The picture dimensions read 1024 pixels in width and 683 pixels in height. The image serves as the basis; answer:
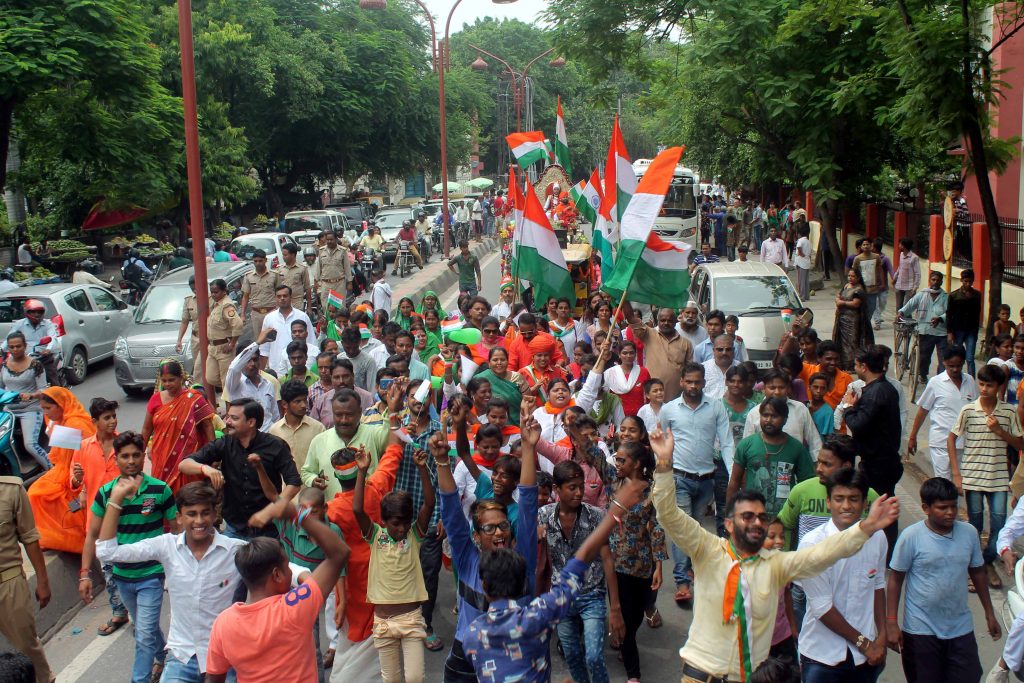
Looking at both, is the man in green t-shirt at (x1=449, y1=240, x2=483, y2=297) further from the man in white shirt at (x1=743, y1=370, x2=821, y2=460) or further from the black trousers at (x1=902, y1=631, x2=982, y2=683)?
the black trousers at (x1=902, y1=631, x2=982, y2=683)

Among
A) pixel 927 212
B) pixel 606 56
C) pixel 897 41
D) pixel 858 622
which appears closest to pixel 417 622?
pixel 858 622

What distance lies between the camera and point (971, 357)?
11.8 metres

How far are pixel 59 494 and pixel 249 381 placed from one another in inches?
62.7

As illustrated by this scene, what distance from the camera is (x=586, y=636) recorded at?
5211 mm

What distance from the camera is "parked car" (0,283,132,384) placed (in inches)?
581

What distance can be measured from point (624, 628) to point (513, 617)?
5.05 feet

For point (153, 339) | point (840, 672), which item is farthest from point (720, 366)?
point (153, 339)

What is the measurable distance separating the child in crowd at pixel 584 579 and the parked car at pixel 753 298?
300 inches

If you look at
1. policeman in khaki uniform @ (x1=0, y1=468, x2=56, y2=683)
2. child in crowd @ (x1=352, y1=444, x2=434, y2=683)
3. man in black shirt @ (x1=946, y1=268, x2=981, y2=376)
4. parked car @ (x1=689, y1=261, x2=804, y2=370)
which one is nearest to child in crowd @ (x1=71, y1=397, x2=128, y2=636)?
policeman in khaki uniform @ (x1=0, y1=468, x2=56, y2=683)

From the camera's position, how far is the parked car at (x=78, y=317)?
48.4 feet

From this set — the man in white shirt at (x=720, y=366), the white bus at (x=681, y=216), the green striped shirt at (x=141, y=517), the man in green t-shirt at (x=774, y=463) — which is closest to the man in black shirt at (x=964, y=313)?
the man in white shirt at (x=720, y=366)

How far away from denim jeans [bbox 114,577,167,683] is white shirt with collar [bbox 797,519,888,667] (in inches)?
125

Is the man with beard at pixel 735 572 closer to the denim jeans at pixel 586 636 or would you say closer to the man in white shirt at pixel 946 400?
the denim jeans at pixel 586 636

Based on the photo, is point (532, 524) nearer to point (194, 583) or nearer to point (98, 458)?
point (194, 583)
